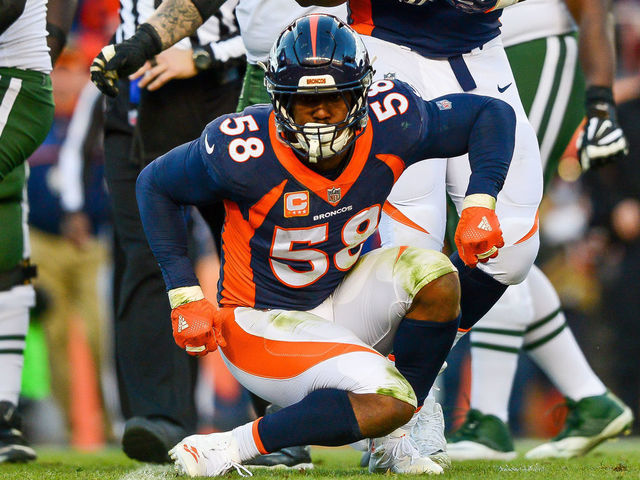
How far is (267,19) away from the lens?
4324 millimetres

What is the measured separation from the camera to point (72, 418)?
7.45 metres

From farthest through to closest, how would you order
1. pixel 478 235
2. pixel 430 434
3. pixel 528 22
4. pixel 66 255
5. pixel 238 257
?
pixel 66 255
pixel 528 22
pixel 430 434
pixel 238 257
pixel 478 235

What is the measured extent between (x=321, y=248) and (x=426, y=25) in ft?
3.10

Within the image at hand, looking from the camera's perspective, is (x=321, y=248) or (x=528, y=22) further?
(x=528, y=22)

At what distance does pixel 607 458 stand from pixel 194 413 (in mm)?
1627

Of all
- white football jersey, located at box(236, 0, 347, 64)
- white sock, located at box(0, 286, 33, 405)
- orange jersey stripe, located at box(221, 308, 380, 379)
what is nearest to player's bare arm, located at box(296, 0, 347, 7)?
white football jersey, located at box(236, 0, 347, 64)

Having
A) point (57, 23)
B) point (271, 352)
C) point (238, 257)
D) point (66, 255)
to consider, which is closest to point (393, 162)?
point (238, 257)

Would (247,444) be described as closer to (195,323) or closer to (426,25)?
(195,323)

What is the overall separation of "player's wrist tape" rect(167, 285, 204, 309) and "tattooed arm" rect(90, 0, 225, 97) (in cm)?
82

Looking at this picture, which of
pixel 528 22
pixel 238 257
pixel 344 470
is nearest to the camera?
pixel 238 257

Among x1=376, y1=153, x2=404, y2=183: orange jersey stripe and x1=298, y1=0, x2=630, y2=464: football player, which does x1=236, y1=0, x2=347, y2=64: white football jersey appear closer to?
x1=298, y1=0, x2=630, y2=464: football player

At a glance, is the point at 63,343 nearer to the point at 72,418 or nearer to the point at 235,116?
the point at 72,418

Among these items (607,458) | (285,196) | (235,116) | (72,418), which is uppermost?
(235,116)

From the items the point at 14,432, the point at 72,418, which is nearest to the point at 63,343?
the point at 72,418
